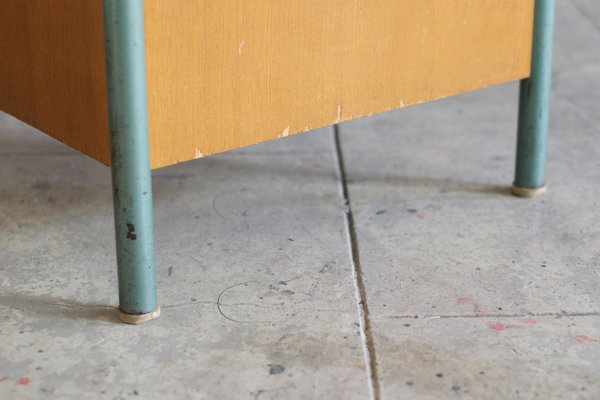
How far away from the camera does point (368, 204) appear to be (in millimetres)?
2209

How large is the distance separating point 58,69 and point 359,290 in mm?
635

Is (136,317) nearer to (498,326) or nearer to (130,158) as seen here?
(130,158)

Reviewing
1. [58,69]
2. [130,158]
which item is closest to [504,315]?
[130,158]

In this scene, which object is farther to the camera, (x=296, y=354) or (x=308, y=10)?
(x=308, y=10)

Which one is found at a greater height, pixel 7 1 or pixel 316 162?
pixel 7 1

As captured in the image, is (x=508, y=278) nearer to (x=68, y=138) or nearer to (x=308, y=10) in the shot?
(x=308, y=10)

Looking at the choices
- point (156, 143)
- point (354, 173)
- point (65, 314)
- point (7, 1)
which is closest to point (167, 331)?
point (65, 314)

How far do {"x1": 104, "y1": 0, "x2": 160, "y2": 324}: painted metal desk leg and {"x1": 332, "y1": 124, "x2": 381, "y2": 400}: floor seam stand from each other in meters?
0.34

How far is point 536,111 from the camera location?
218 centimetres

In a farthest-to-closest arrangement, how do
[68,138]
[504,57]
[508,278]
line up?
[504,57], [508,278], [68,138]

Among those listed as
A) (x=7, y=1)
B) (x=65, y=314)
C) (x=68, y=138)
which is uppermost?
(x=7, y=1)

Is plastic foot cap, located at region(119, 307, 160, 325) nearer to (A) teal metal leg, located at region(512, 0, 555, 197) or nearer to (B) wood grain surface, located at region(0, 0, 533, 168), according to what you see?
(B) wood grain surface, located at region(0, 0, 533, 168)

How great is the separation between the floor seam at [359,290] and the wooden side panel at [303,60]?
10.5 inches

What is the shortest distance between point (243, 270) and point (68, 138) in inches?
15.7
